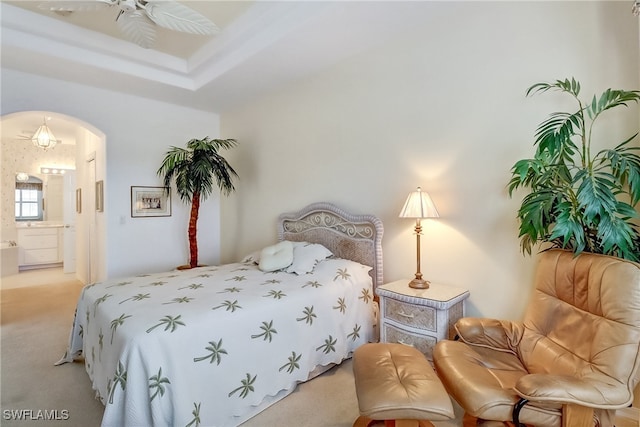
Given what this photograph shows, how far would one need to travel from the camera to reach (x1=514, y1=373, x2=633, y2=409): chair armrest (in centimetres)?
122

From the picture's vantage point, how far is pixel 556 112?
1.99 meters

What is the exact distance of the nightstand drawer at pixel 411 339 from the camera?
2.14 m

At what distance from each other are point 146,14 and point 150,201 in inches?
112

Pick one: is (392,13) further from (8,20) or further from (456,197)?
(8,20)

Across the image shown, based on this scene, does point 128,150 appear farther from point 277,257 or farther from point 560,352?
point 560,352

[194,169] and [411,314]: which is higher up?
[194,169]

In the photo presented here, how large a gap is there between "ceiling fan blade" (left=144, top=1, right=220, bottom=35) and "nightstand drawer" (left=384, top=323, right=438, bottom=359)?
2601 mm

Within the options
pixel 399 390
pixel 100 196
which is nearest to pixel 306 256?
pixel 399 390

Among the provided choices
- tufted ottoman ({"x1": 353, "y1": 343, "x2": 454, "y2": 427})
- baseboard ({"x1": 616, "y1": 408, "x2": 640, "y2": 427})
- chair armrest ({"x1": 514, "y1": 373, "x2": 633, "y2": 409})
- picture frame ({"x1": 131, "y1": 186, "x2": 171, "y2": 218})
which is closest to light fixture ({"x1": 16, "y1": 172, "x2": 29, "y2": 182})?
picture frame ({"x1": 131, "y1": 186, "x2": 171, "y2": 218})

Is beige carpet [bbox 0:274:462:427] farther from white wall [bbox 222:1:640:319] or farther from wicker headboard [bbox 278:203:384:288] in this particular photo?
white wall [bbox 222:1:640:319]

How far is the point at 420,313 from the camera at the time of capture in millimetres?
2174

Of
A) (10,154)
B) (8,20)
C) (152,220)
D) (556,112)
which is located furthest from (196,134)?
(10,154)

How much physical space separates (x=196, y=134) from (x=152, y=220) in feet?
4.87

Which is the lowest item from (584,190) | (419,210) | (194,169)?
(419,210)
